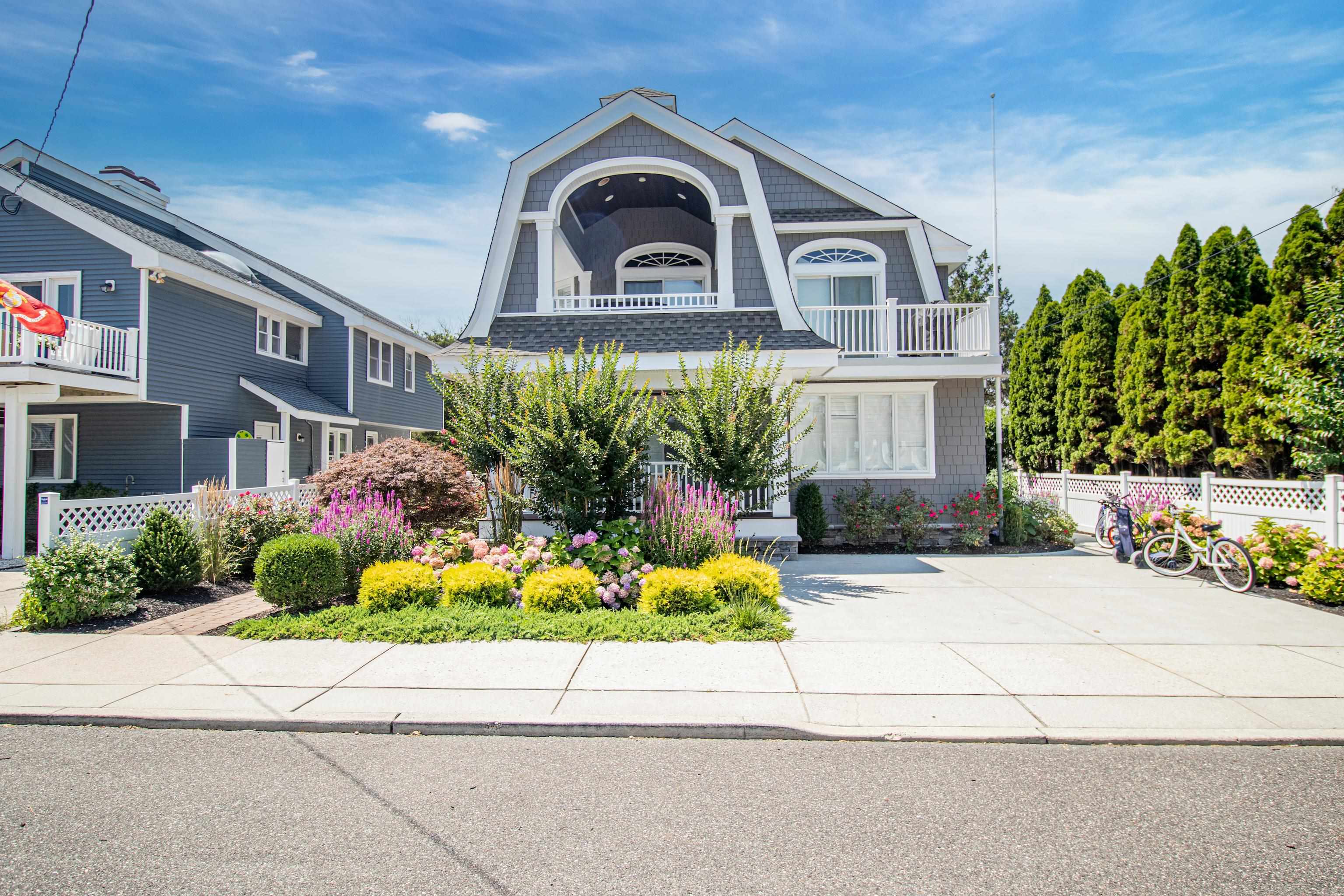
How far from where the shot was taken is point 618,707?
182 inches

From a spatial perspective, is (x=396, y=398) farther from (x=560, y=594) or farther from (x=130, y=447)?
(x=560, y=594)

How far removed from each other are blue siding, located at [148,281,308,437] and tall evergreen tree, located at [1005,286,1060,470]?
21960 millimetres

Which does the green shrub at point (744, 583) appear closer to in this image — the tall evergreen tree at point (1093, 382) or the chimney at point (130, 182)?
the tall evergreen tree at point (1093, 382)

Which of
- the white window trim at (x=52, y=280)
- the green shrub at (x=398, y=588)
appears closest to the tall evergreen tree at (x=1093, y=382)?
the green shrub at (x=398, y=588)

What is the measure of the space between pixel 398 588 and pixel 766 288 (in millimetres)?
8460

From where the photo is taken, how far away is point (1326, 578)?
7848 millimetres

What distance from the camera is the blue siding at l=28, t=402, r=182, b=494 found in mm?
15070

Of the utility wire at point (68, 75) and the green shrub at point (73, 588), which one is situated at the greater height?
the utility wire at point (68, 75)

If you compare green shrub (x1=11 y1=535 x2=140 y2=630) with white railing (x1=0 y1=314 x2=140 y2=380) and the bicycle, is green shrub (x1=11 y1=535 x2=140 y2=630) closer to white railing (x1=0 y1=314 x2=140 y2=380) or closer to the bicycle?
white railing (x1=0 y1=314 x2=140 y2=380)

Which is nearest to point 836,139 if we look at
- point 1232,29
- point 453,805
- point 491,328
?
point 1232,29

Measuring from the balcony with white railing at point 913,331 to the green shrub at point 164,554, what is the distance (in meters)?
10.7

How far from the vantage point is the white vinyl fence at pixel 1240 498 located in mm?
9508

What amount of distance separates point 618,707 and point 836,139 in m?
15.3

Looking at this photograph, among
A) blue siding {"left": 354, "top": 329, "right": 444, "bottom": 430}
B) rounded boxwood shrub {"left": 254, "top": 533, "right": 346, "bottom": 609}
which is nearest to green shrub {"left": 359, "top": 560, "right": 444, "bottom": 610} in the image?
rounded boxwood shrub {"left": 254, "top": 533, "right": 346, "bottom": 609}
